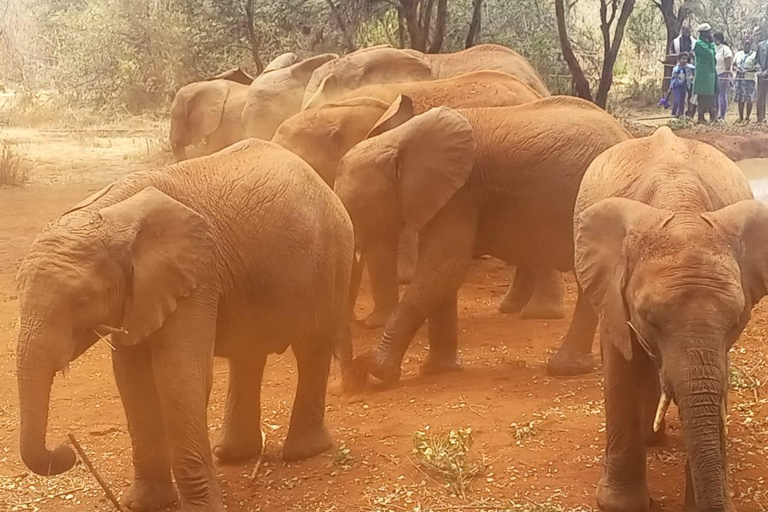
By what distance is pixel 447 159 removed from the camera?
14.2 feet

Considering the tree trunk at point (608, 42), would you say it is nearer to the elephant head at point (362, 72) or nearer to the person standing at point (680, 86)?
the person standing at point (680, 86)

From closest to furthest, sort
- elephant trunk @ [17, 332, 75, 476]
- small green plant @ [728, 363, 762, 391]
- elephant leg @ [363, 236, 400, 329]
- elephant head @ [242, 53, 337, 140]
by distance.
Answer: elephant trunk @ [17, 332, 75, 476] < small green plant @ [728, 363, 762, 391] < elephant leg @ [363, 236, 400, 329] < elephant head @ [242, 53, 337, 140]

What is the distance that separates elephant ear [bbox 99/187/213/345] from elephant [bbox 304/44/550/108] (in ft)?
9.06

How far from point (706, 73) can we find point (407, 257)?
6.90 feet

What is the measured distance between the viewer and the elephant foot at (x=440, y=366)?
454cm

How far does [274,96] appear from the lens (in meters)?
6.12

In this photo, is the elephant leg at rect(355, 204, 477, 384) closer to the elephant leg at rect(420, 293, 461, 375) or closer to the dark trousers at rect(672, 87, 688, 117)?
the elephant leg at rect(420, 293, 461, 375)

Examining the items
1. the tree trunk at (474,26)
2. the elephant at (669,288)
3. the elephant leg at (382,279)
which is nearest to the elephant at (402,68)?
the tree trunk at (474,26)

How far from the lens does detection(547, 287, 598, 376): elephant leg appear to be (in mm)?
4363

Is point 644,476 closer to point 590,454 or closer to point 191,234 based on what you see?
point 590,454

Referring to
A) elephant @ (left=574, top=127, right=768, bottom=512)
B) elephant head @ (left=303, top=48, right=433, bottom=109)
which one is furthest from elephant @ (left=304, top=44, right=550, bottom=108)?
elephant @ (left=574, top=127, right=768, bottom=512)

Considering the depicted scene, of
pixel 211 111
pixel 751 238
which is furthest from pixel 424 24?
pixel 751 238

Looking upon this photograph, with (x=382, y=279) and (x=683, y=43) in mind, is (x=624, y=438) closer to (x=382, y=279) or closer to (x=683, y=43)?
(x=382, y=279)

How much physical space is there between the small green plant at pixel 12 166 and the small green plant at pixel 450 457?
2.50 m
